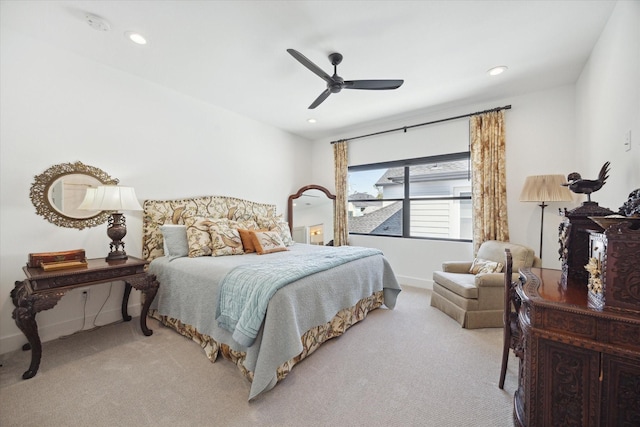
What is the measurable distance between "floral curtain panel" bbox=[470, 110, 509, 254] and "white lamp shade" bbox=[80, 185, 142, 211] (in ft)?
13.5

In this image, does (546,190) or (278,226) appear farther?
(278,226)

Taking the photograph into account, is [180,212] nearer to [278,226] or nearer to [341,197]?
[278,226]

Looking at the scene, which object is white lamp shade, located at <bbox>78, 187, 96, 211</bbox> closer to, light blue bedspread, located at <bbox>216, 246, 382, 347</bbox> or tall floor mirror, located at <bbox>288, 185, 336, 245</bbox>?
light blue bedspread, located at <bbox>216, 246, 382, 347</bbox>

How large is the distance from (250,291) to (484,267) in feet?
8.68

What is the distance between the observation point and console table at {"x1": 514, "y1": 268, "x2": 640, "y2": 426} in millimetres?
1021

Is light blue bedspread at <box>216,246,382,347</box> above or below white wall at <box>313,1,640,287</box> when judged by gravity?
below

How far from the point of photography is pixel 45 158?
240cm

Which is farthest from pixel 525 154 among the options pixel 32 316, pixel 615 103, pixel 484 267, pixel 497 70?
pixel 32 316

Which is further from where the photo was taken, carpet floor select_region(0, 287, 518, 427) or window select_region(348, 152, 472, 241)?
window select_region(348, 152, 472, 241)

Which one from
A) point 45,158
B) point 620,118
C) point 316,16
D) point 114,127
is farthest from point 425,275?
point 45,158

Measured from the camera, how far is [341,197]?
16.1 feet

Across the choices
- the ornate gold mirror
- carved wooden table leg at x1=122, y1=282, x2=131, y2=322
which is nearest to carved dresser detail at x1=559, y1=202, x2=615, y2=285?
carved wooden table leg at x1=122, y1=282, x2=131, y2=322

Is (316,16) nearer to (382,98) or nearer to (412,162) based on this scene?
(382,98)

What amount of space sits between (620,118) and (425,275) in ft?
9.34
